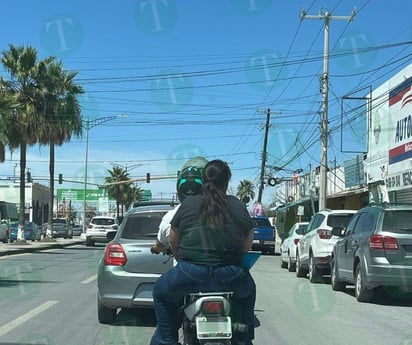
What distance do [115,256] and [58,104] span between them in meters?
25.5

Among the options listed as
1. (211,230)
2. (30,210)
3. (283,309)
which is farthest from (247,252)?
(30,210)

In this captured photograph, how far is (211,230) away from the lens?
14.2 feet

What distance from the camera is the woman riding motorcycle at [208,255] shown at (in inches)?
169

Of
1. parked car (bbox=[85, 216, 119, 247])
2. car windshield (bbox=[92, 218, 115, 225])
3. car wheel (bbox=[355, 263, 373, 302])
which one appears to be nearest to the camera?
car wheel (bbox=[355, 263, 373, 302])

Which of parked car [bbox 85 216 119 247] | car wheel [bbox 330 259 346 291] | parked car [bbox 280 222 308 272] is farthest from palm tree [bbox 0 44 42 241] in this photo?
car wheel [bbox 330 259 346 291]

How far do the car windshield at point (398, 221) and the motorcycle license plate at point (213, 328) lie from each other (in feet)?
24.6

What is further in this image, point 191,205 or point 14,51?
point 14,51

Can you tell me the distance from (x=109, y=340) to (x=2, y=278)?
8374 millimetres

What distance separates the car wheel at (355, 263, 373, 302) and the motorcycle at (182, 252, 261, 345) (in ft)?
24.5

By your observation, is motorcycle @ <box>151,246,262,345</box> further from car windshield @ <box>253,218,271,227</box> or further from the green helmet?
car windshield @ <box>253,218,271,227</box>

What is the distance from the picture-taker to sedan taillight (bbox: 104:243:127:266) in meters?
8.09

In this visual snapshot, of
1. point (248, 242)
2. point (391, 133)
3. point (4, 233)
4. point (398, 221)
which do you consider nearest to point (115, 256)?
point (248, 242)

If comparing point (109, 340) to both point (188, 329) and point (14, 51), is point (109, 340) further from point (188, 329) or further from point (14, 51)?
point (14, 51)

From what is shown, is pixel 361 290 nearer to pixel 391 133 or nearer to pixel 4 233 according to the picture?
pixel 391 133
